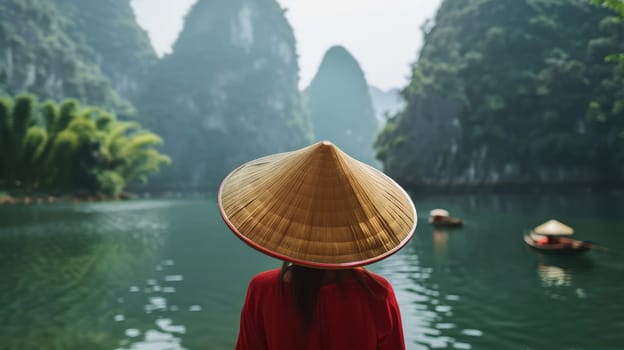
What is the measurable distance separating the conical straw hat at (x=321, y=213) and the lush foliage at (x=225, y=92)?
72631 millimetres

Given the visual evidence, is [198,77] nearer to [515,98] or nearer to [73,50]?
[73,50]

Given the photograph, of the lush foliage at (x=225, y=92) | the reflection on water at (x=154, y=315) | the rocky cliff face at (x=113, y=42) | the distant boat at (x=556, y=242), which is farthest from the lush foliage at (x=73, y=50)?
the distant boat at (x=556, y=242)

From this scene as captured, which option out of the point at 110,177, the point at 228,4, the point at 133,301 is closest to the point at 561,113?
the point at 110,177

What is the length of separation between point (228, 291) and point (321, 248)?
651cm

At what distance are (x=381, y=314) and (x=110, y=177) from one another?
107 feet

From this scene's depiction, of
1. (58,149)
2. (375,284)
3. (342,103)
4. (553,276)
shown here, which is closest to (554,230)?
(553,276)

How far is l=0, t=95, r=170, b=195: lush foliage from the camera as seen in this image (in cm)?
2484

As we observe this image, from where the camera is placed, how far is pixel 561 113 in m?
34.7

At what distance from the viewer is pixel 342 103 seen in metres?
134

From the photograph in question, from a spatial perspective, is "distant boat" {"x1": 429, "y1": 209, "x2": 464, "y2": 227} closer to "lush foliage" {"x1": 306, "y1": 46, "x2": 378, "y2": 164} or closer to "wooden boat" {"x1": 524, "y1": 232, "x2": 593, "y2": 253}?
"wooden boat" {"x1": 524, "y1": 232, "x2": 593, "y2": 253}

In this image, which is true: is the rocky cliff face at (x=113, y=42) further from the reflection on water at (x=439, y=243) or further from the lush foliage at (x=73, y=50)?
the reflection on water at (x=439, y=243)

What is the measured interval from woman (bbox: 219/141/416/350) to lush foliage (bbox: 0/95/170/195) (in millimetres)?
28434

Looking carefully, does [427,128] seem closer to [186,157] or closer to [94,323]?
[94,323]

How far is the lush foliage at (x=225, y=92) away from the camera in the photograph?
257 ft
